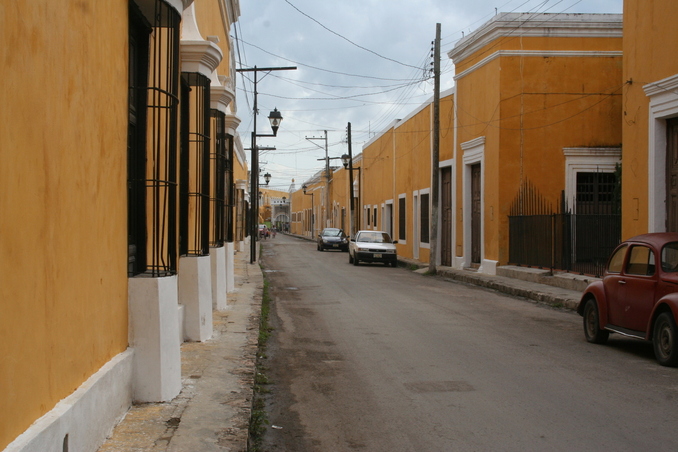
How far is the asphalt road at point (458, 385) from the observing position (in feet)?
17.5

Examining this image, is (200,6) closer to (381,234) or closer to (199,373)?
(199,373)

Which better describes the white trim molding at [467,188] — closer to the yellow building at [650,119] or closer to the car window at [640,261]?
the yellow building at [650,119]

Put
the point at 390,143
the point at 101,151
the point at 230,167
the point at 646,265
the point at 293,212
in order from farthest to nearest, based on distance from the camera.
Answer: the point at 293,212, the point at 390,143, the point at 230,167, the point at 646,265, the point at 101,151

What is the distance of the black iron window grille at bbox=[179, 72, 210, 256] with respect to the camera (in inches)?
364

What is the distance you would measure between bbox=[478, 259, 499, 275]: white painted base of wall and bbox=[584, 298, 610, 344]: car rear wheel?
11785 mm

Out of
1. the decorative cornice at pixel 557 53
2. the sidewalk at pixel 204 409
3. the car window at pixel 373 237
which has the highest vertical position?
the decorative cornice at pixel 557 53

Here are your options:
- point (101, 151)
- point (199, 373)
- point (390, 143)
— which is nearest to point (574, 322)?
point (199, 373)

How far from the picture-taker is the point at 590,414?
19.5 feet

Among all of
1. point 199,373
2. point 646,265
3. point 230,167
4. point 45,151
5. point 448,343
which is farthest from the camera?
point 230,167

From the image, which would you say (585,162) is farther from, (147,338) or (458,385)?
(147,338)

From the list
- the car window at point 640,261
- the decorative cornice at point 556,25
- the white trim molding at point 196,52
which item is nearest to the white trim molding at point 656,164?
the car window at point 640,261

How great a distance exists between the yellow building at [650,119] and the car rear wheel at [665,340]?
6.25 metres

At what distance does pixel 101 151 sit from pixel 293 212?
112382mm

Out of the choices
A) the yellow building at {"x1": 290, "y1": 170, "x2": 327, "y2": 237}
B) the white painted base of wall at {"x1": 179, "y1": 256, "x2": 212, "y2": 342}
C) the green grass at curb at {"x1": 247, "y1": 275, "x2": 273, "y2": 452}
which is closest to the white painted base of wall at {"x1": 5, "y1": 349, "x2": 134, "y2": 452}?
the green grass at curb at {"x1": 247, "y1": 275, "x2": 273, "y2": 452}
